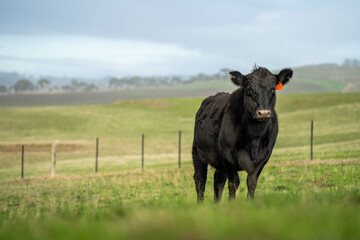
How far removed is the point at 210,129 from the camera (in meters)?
9.12

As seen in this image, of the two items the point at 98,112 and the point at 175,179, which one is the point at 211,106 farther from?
the point at 98,112

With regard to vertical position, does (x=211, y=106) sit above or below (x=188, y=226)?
above

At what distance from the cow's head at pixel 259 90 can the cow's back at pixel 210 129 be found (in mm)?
992

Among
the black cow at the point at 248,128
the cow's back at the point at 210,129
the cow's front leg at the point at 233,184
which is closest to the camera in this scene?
the black cow at the point at 248,128

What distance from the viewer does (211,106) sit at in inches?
384

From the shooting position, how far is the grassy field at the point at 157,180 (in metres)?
3.31

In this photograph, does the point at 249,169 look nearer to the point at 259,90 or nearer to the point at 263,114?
the point at 263,114

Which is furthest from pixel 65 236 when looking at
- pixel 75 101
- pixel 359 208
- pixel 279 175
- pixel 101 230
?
pixel 75 101

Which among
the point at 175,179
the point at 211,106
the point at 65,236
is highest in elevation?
the point at 211,106

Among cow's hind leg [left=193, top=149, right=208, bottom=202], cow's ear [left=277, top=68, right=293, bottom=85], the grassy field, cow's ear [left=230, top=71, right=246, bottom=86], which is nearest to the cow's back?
cow's hind leg [left=193, top=149, right=208, bottom=202]

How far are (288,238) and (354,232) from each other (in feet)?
1.86

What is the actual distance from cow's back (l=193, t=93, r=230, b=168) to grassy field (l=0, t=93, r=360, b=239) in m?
1.17

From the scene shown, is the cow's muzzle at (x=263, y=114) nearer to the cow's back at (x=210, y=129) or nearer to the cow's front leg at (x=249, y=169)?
the cow's front leg at (x=249, y=169)

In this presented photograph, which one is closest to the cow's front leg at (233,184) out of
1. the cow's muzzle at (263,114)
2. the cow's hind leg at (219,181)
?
A: the cow's hind leg at (219,181)
